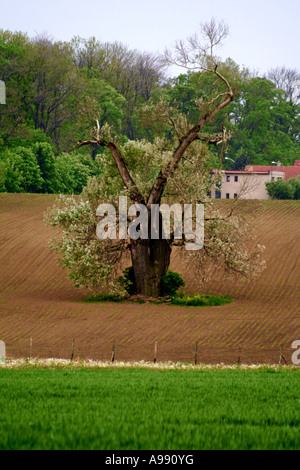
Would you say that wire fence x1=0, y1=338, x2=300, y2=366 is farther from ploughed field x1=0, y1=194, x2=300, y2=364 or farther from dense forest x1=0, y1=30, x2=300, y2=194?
dense forest x1=0, y1=30, x2=300, y2=194

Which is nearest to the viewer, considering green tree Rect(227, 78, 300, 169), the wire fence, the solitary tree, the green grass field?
the green grass field

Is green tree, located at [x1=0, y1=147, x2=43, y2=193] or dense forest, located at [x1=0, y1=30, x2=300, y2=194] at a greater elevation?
dense forest, located at [x1=0, y1=30, x2=300, y2=194]

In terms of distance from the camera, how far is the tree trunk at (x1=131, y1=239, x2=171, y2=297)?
31984 millimetres

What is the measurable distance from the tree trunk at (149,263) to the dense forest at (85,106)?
18542 mm

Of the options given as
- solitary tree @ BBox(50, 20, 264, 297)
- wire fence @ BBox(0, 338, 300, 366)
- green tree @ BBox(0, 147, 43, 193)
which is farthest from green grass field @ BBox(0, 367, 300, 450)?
green tree @ BBox(0, 147, 43, 193)

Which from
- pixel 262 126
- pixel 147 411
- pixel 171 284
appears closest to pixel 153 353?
pixel 171 284

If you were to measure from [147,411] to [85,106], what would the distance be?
145 feet

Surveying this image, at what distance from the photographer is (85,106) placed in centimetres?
5100

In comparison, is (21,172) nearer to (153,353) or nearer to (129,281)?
(129,281)

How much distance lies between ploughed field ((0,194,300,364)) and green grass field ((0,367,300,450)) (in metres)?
6.99

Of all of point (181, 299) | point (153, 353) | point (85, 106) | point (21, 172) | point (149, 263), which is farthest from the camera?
point (21, 172)

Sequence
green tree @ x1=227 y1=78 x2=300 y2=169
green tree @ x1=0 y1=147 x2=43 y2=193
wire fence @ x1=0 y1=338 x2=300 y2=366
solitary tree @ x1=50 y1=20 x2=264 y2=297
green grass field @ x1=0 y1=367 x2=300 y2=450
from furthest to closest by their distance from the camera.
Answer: green tree @ x1=227 y1=78 x2=300 y2=169 → green tree @ x1=0 y1=147 x2=43 y2=193 → solitary tree @ x1=50 y1=20 x2=264 y2=297 → wire fence @ x1=0 y1=338 x2=300 y2=366 → green grass field @ x1=0 y1=367 x2=300 y2=450

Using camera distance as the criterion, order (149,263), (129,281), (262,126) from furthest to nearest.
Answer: (262,126)
(129,281)
(149,263)
